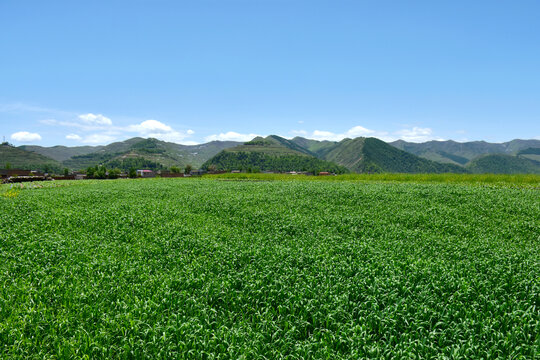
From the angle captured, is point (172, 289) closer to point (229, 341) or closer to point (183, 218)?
point (229, 341)

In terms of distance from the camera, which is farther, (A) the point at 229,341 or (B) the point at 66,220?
(B) the point at 66,220

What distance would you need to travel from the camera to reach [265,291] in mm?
10219

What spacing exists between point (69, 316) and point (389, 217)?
73.3ft

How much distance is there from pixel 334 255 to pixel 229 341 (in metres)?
7.92

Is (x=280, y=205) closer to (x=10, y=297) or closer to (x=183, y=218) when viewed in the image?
(x=183, y=218)

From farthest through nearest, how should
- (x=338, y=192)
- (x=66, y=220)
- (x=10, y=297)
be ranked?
(x=338, y=192), (x=66, y=220), (x=10, y=297)

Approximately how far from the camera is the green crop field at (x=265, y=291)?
25.0ft

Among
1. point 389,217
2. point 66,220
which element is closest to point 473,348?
point 389,217

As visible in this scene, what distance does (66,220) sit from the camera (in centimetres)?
2105

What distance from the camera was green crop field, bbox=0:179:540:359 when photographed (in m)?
7.61

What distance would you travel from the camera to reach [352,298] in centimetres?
1006

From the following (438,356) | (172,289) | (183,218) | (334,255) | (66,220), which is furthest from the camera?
(183,218)

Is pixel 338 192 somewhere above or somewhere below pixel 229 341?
above

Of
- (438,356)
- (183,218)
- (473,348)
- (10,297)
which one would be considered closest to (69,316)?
(10,297)
